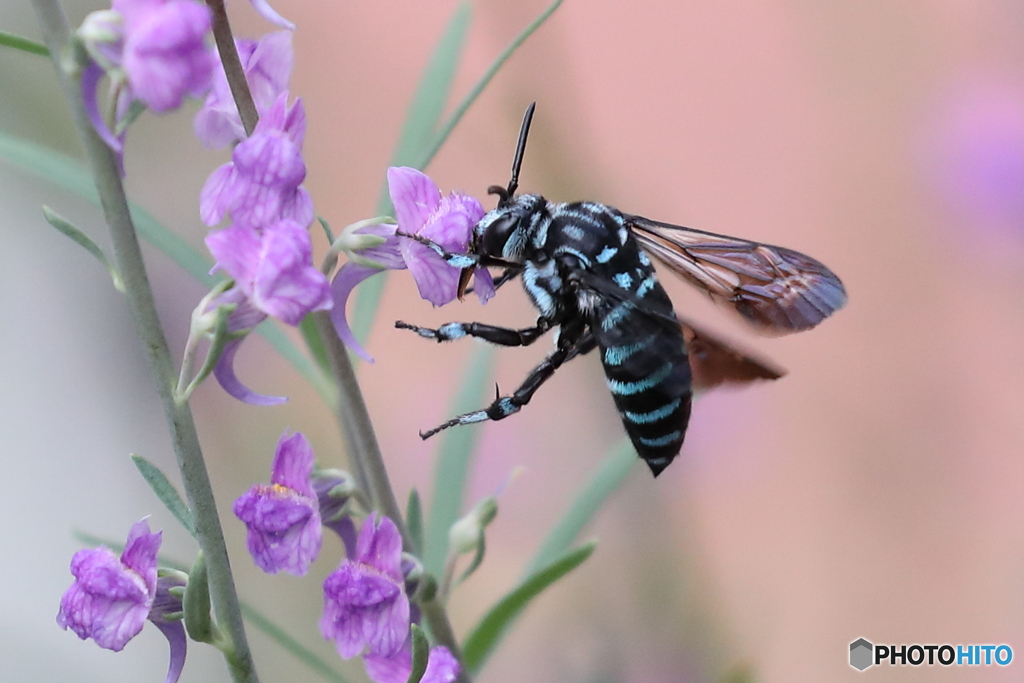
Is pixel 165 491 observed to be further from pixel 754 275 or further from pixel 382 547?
pixel 754 275

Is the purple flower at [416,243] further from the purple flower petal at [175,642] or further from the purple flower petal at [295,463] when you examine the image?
the purple flower petal at [175,642]

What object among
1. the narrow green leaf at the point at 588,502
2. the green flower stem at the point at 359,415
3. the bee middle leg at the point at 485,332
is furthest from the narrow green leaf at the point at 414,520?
the narrow green leaf at the point at 588,502

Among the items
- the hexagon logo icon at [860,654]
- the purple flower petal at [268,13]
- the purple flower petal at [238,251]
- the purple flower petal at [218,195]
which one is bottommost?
the hexagon logo icon at [860,654]

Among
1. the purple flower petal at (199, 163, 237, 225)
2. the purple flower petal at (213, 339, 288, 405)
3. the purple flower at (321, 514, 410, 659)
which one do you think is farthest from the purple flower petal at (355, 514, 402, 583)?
the purple flower petal at (199, 163, 237, 225)

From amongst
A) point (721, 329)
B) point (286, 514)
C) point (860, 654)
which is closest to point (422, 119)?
point (286, 514)

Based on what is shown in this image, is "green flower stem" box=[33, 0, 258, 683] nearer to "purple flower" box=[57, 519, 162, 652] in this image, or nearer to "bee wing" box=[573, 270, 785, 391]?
"purple flower" box=[57, 519, 162, 652]

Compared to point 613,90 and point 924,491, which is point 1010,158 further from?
point 613,90
